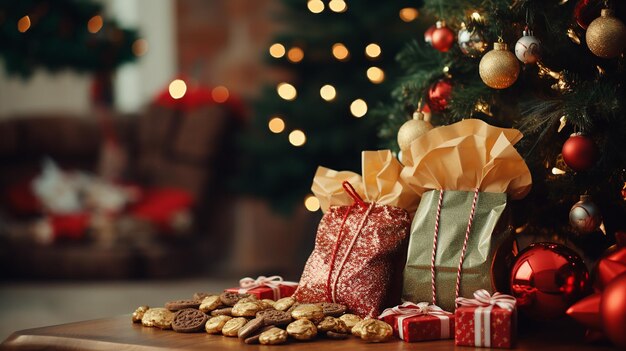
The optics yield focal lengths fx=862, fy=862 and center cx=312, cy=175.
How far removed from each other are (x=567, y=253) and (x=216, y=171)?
3.25m

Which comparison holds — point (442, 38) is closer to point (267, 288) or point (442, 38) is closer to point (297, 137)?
point (267, 288)

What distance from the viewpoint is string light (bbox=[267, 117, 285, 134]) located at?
329 cm

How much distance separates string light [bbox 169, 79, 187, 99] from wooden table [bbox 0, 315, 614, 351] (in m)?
3.22

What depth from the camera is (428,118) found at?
4.46 ft

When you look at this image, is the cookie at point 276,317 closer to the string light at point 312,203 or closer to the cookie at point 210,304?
the cookie at point 210,304

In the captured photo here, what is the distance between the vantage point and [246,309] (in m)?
1.10

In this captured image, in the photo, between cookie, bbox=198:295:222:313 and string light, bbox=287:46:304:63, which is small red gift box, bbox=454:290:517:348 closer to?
cookie, bbox=198:295:222:313

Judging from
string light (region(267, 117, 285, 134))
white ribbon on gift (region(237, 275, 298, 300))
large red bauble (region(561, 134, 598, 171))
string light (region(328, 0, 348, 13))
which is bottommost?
white ribbon on gift (region(237, 275, 298, 300))

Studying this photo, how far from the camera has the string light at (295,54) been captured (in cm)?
329

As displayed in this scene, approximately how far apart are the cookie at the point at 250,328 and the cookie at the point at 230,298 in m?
0.11

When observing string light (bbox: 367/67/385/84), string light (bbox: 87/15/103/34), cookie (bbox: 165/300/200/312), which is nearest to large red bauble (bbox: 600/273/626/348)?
cookie (bbox: 165/300/200/312)

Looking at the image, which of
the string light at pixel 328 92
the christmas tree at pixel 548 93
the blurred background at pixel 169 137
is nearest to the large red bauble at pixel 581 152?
the christmas tree at pixel 548 93

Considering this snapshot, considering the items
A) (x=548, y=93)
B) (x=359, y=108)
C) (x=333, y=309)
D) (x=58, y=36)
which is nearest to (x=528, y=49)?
(x=548, y=93)

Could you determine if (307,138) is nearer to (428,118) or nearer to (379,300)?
(428,118)
